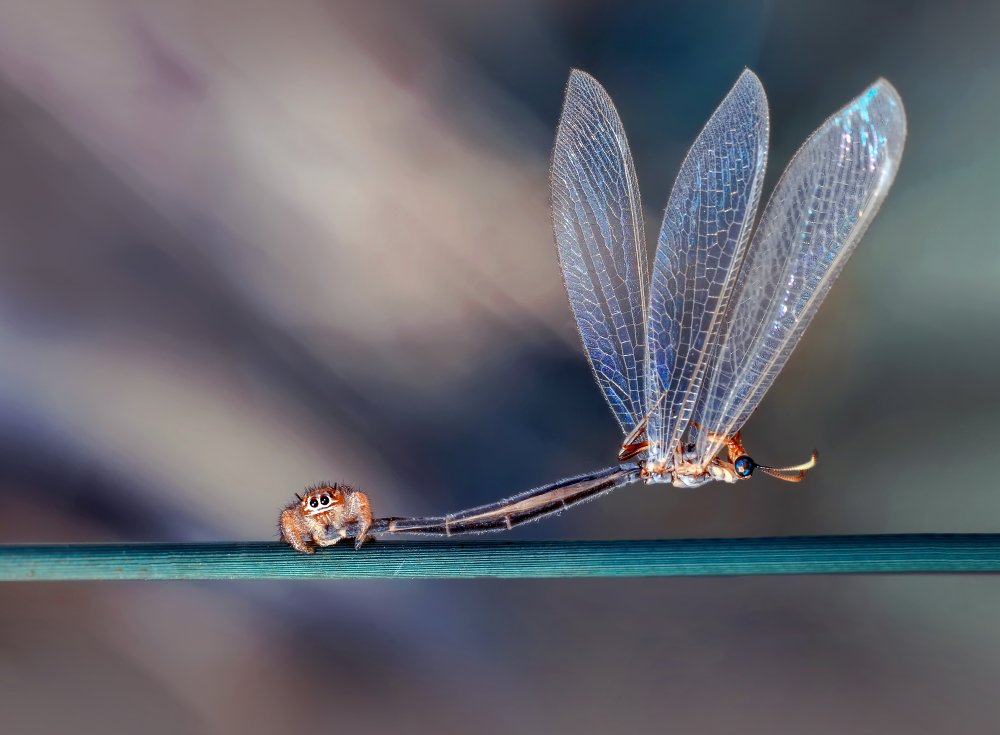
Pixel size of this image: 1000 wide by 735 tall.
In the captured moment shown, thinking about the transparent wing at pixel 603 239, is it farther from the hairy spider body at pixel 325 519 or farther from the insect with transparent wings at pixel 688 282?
the hairy spider body at pixel 325 519

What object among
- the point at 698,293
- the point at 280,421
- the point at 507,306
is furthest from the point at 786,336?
the point at 280,421

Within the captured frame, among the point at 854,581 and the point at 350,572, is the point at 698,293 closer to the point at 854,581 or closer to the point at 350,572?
the point at 350,572

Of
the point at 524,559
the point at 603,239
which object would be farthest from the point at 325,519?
the point at 603,239

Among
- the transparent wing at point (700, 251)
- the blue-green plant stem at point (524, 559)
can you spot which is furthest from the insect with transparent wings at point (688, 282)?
the blue-green plant stem at point (524, 559)

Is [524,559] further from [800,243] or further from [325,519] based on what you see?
[800,243]

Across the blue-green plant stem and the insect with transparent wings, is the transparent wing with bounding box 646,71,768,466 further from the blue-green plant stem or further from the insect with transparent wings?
the blue-green plant stem

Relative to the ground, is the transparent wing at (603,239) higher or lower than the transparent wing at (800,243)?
higher

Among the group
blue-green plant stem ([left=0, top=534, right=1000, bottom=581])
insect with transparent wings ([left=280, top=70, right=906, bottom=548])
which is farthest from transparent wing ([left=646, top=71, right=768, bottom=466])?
blue-green plant stem ([left=0, top=534, right=1000, bottom=581])
